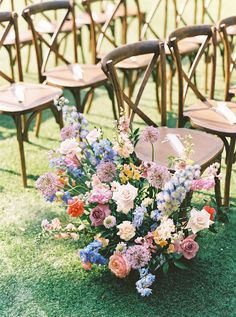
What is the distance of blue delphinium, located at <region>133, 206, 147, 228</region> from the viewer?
2.39 m

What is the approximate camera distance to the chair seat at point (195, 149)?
275 cm

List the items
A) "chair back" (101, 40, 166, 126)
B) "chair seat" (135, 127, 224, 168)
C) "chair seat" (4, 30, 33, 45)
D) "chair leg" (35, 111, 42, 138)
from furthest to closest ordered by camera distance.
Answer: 1. "chair seat" (4, 30, 33, 45)
2. "chair leg" (35, 111, 42, 138)
3. "chair back" (101, 40, 166, 126)
4. "chair seat" (135, 127, 224, 168)

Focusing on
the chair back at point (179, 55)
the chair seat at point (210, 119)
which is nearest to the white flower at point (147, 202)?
the chair seat at point (210, 119)

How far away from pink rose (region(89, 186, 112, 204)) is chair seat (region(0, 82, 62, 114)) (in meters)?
1.04

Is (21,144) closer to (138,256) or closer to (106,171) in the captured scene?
(106,171)

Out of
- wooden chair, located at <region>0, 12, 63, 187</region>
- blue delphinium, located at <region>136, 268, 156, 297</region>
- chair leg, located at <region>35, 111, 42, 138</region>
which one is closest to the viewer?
blue delphinium, located at <region>136, 268, 156, 297</region>

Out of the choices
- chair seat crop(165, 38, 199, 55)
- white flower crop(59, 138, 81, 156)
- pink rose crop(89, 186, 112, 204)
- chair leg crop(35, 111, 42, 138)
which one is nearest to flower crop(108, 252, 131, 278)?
pink rose crop(89, 186, 112, 204)

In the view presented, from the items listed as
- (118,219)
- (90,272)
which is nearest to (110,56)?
(118,219)

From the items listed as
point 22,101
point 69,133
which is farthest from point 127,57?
point 22,101

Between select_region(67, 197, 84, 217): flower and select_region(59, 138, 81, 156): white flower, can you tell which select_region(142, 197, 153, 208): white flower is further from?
select_region(59, 138, 81, 156): white flower

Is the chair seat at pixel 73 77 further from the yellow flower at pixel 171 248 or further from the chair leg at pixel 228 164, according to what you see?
the yellow flower at pixel 171 248

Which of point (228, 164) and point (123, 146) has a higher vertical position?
point (123, 146)

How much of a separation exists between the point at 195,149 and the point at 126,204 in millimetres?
628

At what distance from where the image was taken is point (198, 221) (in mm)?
2400
